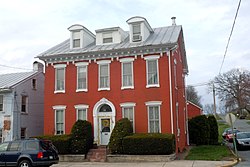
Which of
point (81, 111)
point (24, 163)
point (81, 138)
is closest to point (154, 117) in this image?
point (81, 138)

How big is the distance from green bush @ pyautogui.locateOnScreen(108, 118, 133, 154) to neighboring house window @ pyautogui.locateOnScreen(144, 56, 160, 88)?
3.19 m

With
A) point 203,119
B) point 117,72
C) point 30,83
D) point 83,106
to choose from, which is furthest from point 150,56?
point 30,83

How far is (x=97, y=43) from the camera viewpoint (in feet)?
80.5

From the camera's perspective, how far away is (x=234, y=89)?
7344cm

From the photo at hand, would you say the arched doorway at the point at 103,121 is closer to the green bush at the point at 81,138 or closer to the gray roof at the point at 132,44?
the green bush at the point at 81,138

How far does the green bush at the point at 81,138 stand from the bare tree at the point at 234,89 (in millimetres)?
53144

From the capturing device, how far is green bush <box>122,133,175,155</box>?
18812 mm

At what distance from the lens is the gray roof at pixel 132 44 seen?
2214 centimetres

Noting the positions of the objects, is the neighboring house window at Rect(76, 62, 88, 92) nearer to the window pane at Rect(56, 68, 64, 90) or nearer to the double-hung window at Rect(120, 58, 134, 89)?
the window pane at Rect(56, 68, 64, 90)

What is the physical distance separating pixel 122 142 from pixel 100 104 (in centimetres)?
415

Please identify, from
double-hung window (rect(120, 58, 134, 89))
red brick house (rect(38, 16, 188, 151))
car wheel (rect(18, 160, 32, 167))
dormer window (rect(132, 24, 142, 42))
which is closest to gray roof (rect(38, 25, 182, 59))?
red brick house (rect(38, 16, 188, 151))

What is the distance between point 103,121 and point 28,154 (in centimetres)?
831

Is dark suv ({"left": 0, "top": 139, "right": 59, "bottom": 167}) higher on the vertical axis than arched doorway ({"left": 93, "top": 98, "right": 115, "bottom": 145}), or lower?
lower

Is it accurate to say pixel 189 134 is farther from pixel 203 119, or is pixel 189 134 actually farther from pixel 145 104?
pixel 145 104
